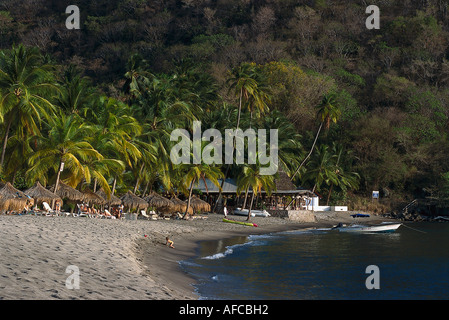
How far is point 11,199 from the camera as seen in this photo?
94.5 feet

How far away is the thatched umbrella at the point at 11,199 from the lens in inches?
1126

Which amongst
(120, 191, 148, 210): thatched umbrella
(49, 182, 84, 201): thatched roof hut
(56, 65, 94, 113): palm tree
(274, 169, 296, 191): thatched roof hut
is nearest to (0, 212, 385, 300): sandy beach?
(49, 182, 84, 201): thatched roof hut

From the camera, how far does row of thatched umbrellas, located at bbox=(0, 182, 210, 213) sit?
95.1 feet

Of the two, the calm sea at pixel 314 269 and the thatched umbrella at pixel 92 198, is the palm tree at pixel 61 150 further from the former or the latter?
the calm sea at pixel 314 269

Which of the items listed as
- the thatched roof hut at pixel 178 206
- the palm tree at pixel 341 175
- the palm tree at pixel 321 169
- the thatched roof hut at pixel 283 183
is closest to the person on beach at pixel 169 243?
the thatched roof hut at pixel 178 206

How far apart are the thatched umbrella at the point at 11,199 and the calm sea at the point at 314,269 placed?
1057 centimetres

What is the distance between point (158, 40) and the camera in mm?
A: 114375

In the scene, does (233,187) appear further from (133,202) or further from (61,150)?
(61,150)

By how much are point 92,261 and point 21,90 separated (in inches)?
708

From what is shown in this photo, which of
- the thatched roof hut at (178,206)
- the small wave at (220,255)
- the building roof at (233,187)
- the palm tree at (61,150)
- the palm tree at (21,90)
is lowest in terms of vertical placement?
the small wave at (220,255)

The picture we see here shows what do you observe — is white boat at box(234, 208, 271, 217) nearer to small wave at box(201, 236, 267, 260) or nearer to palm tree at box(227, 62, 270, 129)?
palm tree at box(227, 62, 270, 129)

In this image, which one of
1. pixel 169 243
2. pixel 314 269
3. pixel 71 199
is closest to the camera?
pixel 314 269

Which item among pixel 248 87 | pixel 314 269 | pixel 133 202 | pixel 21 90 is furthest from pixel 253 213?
pixel 314 269
